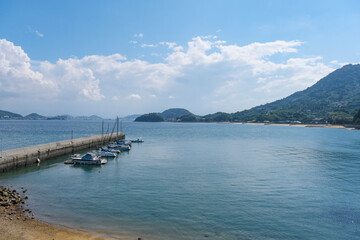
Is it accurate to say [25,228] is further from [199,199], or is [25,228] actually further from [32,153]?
[32,153]

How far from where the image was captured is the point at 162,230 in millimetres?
17859

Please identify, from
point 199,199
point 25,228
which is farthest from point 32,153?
point 199,199

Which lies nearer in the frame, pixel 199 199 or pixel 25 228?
pixel 25 228

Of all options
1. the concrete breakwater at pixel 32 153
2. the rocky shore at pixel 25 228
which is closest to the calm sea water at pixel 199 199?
the rocky shore at pixel 25 228

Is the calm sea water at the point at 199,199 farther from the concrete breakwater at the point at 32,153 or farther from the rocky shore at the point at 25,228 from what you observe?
the concrete breakwater at the point at 32,153

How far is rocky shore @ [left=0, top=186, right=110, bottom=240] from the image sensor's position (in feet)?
52.3

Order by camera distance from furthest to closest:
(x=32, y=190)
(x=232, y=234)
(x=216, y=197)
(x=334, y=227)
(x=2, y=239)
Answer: (x=32, y=190) → (x=216, y=197) → (x=334, y=227) → (x=232, y=234) → (x=2, y=239)

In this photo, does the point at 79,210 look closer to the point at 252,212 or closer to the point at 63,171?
the point at 252,212

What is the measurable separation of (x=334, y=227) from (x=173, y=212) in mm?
12153

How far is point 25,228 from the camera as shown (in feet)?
55.7

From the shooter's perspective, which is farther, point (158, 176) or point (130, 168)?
point (130, 168)

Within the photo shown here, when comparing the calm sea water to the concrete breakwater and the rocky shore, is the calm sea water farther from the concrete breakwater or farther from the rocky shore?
the concrete breakwater

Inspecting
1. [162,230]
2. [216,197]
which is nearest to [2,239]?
[162,230]

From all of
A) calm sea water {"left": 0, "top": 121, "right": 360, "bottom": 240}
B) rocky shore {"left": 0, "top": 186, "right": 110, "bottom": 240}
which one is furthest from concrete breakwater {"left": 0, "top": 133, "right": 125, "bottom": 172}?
rocky shore {"left": 0, "top": 186, "right": 110, "bottom": 240}
